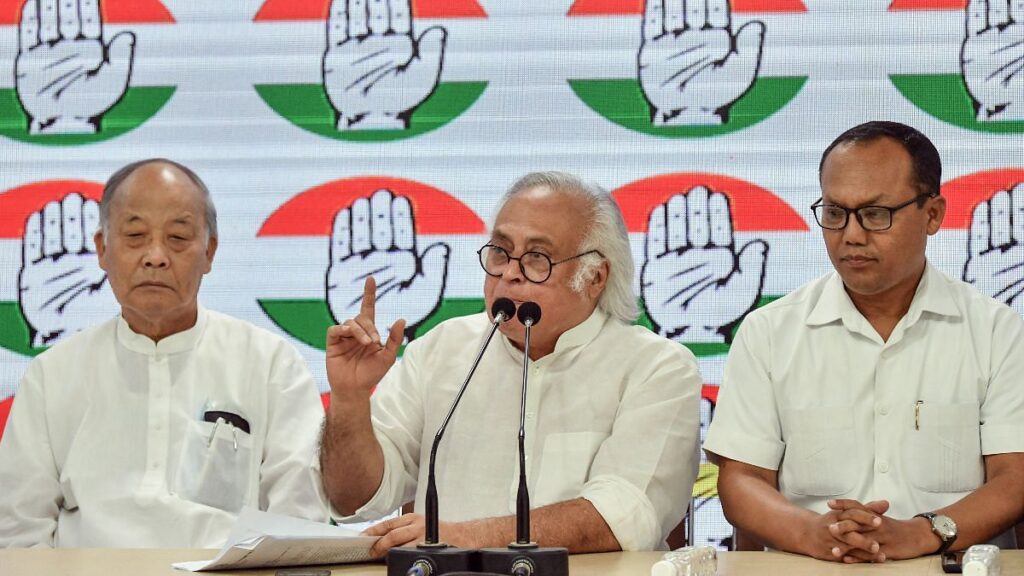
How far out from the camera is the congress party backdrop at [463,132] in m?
4.22

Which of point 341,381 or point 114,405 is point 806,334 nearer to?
point 341,381

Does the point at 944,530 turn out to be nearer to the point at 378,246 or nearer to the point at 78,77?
the point at 378,246

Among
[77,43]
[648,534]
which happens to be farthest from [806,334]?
[77,43]

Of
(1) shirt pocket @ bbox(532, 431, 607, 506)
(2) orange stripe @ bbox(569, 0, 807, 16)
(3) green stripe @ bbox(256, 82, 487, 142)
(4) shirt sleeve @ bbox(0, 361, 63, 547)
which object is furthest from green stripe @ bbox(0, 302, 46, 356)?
(2) orange stripe @ bbox(569, 0, 807, 16)

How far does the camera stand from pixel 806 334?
338 cm

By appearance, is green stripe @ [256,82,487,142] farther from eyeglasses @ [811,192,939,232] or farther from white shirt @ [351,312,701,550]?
eyeglasses @ [811,192,939,232]

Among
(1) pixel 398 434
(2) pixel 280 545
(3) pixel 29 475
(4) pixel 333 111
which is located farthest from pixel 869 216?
(3) pixel 29 475

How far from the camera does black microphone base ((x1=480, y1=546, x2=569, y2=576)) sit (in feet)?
7.62

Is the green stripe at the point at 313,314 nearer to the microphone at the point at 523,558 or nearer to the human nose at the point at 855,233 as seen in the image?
the human nose at the point at 855,233

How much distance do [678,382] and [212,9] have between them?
2.23m

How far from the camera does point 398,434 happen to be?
3.46 metres

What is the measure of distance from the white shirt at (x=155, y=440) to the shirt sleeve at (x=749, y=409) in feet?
3.54

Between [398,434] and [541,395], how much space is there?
0.39 m

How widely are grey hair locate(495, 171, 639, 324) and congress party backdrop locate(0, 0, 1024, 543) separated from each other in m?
0.75
